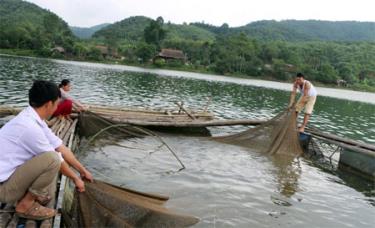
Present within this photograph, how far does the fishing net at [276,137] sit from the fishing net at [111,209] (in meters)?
8.01

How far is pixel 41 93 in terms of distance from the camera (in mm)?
4059

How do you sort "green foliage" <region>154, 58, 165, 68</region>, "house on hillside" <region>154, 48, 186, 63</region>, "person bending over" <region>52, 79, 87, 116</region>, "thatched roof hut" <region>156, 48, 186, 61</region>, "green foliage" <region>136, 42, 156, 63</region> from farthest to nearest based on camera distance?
"thatched roof hut" <region>156, 48, 186, 61</region> < "house on hillside" <region>154, 48, 186, 63</region> < "green foliage" <region>154, 58, 165, 68</region> < "green foliage" <region>136, 42, 156, 63</region> < "person bending over" <region>52, 79, 87, 116</region>

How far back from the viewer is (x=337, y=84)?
89.9 m

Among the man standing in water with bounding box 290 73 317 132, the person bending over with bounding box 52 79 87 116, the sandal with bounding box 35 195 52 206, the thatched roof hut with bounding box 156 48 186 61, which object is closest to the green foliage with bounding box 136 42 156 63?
the thatched roof hut with bounding box 156 48 186 61

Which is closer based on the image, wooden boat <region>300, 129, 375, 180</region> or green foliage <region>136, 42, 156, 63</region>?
wooden boat <region>300, 129, 375, 180</region>

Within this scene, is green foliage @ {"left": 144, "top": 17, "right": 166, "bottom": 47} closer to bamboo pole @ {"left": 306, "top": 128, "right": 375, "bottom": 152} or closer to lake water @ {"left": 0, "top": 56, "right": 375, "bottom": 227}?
lake water @ {"left": 0, "top": 56, "right": 375, "bottom": 227}

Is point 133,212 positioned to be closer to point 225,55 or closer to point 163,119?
point 163,119

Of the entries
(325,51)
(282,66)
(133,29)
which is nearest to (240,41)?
(282,66)

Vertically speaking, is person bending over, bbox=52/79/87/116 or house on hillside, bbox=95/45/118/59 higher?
house on hillside, bbox=95/45/118/59

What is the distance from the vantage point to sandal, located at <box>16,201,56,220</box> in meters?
4.19

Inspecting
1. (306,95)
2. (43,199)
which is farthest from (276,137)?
(43,199)

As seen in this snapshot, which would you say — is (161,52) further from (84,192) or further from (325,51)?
(84,192)

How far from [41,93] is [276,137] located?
970cm

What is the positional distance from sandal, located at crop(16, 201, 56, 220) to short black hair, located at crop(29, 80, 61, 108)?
1.19m
